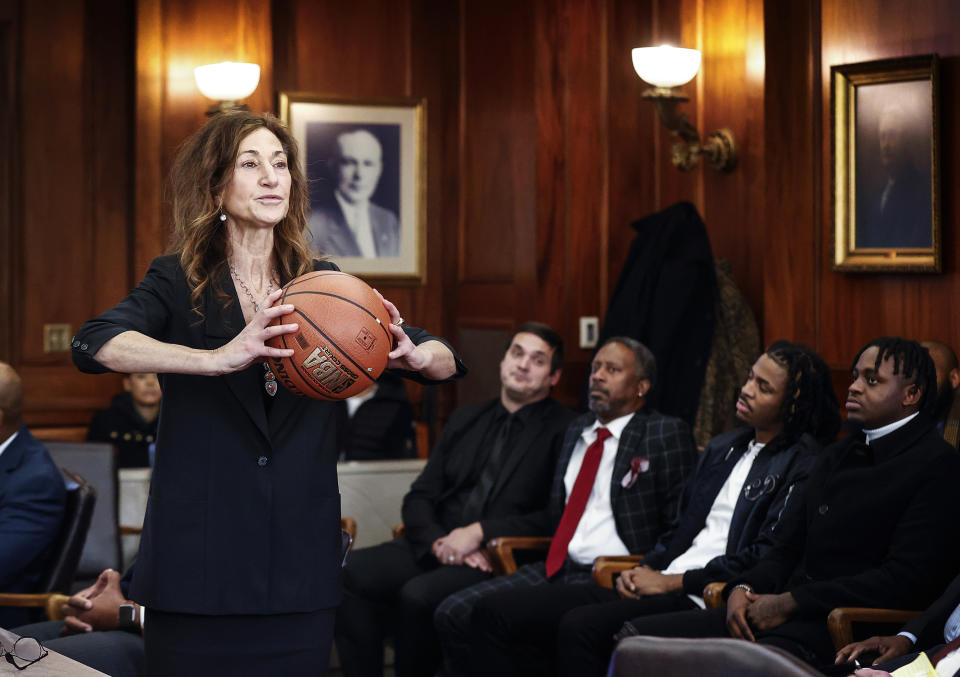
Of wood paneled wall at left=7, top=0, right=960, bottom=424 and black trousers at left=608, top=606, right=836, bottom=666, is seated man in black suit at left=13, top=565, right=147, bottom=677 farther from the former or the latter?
wood paneled wall at left=7, top=0, right=960, bottom=424

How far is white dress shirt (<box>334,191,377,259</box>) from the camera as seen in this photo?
20.3ft

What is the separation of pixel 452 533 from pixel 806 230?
156cm

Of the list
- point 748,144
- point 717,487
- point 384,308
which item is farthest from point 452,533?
point 384,308

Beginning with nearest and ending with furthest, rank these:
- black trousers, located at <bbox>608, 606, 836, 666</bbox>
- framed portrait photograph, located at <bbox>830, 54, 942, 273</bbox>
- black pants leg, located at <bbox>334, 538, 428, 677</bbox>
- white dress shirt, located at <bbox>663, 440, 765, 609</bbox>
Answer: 1. black trousers, located at <bbox>608, 606, 836, 666</bbox>
2. white dress shirt, located at <bbox>663, 440, 765, 609</bbox>
3. framed portrait photograph, located at <bbox>830, 54, 942, 273</bbox>
4. black pants leg, located at <bbox>334, 538, 428, 677</bbox>

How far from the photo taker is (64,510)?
3514mm

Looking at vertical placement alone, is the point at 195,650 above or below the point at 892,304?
below

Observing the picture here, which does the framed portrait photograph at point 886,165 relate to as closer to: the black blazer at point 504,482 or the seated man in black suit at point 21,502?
the black blazer at point 504,482

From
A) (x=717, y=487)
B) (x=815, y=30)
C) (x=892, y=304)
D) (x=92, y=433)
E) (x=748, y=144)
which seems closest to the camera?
(x=717, y=487)

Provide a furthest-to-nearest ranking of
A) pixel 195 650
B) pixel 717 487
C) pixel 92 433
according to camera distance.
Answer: pixel 92 433
pixel 717 487
pixel 195 650

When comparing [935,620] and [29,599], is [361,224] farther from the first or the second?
[935,620]

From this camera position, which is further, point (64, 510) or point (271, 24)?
point (271, 24)

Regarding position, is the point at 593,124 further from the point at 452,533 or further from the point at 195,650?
the point at 195,650

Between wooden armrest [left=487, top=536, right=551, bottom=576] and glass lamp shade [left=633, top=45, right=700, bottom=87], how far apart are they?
180 cm

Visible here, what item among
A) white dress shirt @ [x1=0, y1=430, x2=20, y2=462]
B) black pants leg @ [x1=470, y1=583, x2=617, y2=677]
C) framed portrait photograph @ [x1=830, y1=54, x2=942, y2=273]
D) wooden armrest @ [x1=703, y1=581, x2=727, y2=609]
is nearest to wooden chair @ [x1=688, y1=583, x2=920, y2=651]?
wooden armrest @ [x1=703, y1=581, x2=727, y2=609]
